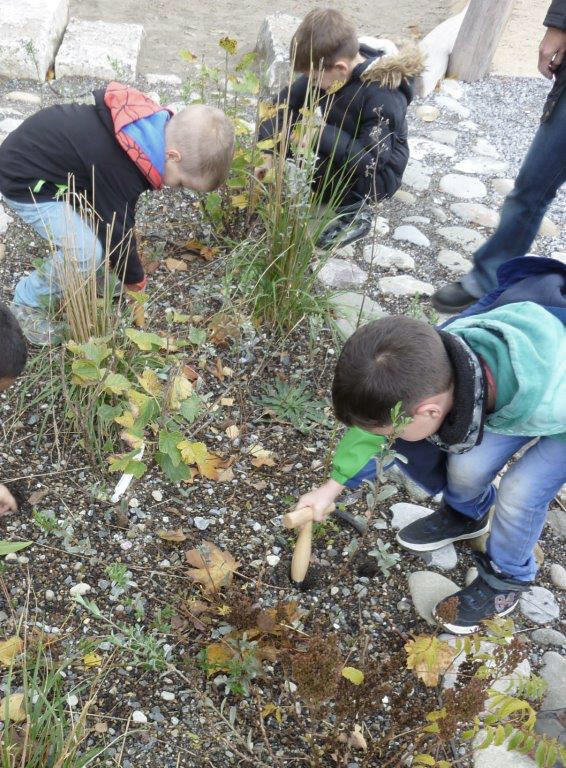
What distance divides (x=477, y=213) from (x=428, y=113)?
4.39 ft

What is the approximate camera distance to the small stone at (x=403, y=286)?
3.30 metres

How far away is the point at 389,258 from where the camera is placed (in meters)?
3.49

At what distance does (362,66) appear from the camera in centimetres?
341

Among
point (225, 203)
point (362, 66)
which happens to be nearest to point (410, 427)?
point (225, 203)

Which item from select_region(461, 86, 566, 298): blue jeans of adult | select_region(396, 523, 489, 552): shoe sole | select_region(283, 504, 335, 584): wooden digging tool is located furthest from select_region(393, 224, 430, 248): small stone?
select_region(283, 504, 335, 584): wooden digging tool

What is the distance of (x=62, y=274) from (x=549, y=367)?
1437mm

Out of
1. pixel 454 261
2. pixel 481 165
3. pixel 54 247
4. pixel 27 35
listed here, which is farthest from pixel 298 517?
pixel 27 35

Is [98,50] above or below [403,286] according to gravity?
above

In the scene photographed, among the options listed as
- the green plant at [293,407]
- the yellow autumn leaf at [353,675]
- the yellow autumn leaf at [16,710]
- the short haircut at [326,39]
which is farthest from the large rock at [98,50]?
the yellow autumn leaf at [353,675]

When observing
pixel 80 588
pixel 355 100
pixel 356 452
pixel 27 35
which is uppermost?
pixel 355 100

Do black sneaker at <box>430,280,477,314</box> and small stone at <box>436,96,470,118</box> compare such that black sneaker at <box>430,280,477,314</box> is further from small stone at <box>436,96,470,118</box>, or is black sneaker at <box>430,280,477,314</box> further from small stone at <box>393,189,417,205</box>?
small stone at <box>436,96,470,118</box>

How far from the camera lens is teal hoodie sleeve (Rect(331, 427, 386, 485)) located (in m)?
1.97

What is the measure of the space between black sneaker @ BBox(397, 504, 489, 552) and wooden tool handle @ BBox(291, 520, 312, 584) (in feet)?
1.29

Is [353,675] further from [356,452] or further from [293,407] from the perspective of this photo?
[293,407]
